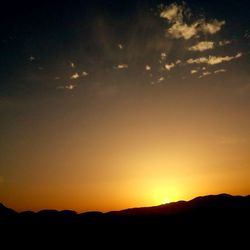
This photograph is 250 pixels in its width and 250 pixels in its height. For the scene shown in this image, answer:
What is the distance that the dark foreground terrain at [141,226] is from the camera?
55.3 metres

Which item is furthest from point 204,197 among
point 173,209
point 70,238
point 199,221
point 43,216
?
point 43,216

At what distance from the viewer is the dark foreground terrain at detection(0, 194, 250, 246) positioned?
2176 inches

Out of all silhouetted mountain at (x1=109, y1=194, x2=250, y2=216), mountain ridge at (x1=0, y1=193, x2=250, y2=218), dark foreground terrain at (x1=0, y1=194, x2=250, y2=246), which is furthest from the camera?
mountain ridge at (x1=0, y1=193, x2=250, y2=218)

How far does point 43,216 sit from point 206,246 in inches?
1497

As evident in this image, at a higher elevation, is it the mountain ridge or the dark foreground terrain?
the mountain ridge

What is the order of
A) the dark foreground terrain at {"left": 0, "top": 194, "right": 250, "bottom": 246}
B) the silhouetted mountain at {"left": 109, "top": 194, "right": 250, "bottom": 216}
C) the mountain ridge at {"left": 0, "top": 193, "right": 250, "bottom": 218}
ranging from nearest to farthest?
1. the dark foreground terrain at {"left": 0, "top": 194, "right": 250, "bottom": 246}
2. the silhouetted mountain at {"left": 109, "top": 194, "right": 250, "bottom": 216}
3. the mountain ridge at {"left": 0, "top": 193, "right": 250, "bottom": 218}

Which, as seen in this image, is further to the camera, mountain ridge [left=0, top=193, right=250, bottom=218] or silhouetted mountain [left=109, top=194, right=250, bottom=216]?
mountain ridge [left=0, top=193, right=250, bottom=218]

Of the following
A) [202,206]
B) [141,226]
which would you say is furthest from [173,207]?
[141,226]

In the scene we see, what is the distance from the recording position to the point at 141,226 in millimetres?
63125

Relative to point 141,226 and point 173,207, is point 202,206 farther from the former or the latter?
point 141,226

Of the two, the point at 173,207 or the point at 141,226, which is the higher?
the point at 173,207

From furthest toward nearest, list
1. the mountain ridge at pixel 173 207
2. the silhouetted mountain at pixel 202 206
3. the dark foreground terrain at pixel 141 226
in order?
the mountain ridge at pixel 173 207
the silhouetted mountain at pixel 202 206
the dark foreground terrain at pixel 141 226

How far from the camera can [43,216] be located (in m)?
70.4

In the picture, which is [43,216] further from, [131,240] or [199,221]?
[199,221]
